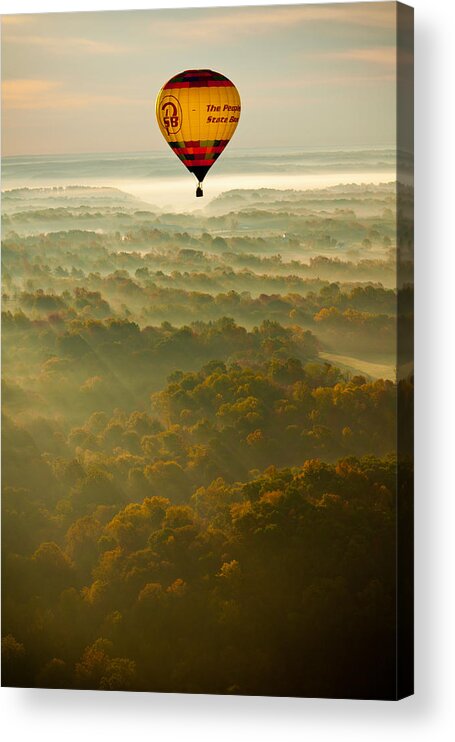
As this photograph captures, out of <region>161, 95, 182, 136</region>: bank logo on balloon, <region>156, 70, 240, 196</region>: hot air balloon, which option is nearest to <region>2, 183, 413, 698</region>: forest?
<region>156, 70, 240, 196</region>: hot air balloon

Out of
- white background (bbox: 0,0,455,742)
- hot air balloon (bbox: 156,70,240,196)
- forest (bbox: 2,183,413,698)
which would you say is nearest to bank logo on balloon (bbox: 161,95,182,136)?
hot air balloon (bbox: 156,70,240,196)

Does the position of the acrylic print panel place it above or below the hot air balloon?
below

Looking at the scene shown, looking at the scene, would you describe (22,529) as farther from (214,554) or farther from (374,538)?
(374,538)

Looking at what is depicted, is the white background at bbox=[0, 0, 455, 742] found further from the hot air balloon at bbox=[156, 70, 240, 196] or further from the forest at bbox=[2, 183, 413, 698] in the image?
the hot air balloon at bbox=[156, 70, 240, 196]

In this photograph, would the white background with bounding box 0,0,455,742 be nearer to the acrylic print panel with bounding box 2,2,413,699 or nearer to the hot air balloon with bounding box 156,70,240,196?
the acrylic print panel with bounding box 2,2,413,699

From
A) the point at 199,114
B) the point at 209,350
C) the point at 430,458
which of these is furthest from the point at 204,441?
the point at 199,114


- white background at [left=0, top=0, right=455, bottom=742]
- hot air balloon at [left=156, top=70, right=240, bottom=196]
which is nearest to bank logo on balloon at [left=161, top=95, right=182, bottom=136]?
hot air balloon at [left=156, top=70, right=240, bottom=196]

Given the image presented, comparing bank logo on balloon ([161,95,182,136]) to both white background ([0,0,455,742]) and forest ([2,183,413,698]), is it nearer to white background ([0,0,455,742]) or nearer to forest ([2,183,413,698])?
forest ([2,183,413,698])

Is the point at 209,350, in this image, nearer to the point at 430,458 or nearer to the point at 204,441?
the point at 204,441

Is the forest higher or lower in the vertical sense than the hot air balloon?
lower
